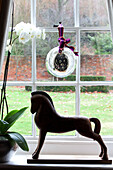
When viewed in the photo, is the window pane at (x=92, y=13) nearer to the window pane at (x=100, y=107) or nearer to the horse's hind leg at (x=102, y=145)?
the window pane at (x=100, y=107)

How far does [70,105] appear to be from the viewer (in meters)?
2.33

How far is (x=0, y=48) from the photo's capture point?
2018 millimetres

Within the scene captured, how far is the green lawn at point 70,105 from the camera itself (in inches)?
91.2

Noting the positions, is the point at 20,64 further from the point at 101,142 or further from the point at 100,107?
the point at 101,142

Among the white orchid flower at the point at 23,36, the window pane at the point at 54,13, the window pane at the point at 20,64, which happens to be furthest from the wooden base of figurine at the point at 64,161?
the window pane at the point at 54,13

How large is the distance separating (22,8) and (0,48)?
521 mm

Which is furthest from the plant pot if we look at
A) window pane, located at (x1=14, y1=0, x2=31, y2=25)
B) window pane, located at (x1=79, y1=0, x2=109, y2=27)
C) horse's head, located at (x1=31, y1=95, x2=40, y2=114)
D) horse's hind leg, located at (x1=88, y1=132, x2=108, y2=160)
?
window pane, located at (x1=79, y1=0, x2=109, y2=27)

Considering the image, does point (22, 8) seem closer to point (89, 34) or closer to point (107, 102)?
point (89, 34)

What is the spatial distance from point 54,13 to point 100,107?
86 centimetres

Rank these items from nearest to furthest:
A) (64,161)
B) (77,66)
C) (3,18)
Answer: (64,161)
(3,18)
(77,66)

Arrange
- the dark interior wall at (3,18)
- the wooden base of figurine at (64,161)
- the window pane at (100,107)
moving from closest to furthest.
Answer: the wooden base of figurine at (64,161), the dark interior wall at (3,18), the window pane at (100,107)

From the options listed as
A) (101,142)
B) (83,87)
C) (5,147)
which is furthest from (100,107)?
(5,147)

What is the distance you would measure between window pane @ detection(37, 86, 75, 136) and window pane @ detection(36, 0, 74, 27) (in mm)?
522

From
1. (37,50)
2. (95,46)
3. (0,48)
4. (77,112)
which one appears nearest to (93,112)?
(77,112)
